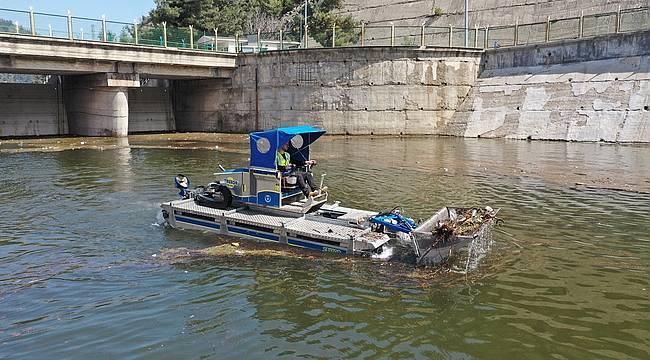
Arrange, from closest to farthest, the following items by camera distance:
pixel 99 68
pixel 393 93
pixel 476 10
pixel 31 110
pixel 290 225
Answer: pixel 290 225
pixel 99 68
pixel 393 93
pixel 31 110
pixel 476 10

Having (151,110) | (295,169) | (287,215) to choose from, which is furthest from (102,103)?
(287,215)

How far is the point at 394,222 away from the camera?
10.9m

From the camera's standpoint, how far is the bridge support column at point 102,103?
36000 mm

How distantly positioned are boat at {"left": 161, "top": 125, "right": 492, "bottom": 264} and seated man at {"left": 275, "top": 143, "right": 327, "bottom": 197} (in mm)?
70

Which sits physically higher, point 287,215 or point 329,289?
point 287,215

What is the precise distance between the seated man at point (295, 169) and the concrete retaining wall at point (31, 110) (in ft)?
108

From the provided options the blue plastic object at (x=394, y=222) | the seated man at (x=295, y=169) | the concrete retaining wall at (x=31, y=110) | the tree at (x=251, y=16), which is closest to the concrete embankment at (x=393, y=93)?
the concrete retaining wall at (x=31, y=110)

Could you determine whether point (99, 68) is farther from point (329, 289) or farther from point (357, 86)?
point (329, 289)

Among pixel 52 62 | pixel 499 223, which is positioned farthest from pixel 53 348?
pixel 52 62

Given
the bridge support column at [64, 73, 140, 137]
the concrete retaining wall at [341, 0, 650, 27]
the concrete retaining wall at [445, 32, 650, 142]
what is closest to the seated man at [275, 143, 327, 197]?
the concrete retaining wall at [445, 32, 650, 142]

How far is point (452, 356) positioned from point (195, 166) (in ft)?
61.4

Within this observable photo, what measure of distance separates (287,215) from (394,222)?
2.56m

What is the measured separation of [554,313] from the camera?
7.85m

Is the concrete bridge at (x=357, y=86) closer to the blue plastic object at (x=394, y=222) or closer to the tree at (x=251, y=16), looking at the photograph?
the tree at (x=251, y=16)
